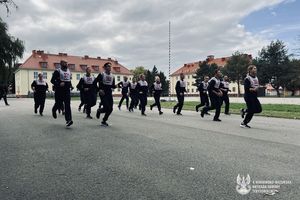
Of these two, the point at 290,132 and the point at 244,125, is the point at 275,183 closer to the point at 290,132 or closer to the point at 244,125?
the point at 290,132

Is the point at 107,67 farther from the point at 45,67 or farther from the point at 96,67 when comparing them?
the point at 96,67

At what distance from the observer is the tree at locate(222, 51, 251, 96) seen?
85625 mm

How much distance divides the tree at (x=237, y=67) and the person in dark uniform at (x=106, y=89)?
76864 millimetres

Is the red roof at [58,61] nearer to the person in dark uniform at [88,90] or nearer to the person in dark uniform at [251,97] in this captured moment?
the person in dark uniform at [88,90]

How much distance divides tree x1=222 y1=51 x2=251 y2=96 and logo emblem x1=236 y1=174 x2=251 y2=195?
271 ft

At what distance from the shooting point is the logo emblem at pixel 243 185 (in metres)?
4.29

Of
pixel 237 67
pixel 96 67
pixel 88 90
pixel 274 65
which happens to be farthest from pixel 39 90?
pixel 96 67

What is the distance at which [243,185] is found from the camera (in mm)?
4508

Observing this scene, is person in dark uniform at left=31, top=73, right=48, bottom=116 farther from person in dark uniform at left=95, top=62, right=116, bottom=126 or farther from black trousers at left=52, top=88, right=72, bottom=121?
person in dark uniform at left=95, top=62, right=116, bottom=126

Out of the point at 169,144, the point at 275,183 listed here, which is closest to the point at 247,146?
the point at 169,144

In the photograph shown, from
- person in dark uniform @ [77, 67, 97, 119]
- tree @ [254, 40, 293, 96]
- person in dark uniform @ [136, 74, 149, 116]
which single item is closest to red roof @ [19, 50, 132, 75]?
tree @ [254, 40, 293, 96]

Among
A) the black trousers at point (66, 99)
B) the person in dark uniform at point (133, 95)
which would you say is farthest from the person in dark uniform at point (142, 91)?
the black trousers at point (66, 99)

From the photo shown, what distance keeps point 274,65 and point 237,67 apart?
10.7 metres

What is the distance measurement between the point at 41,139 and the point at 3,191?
4009 millimetres
